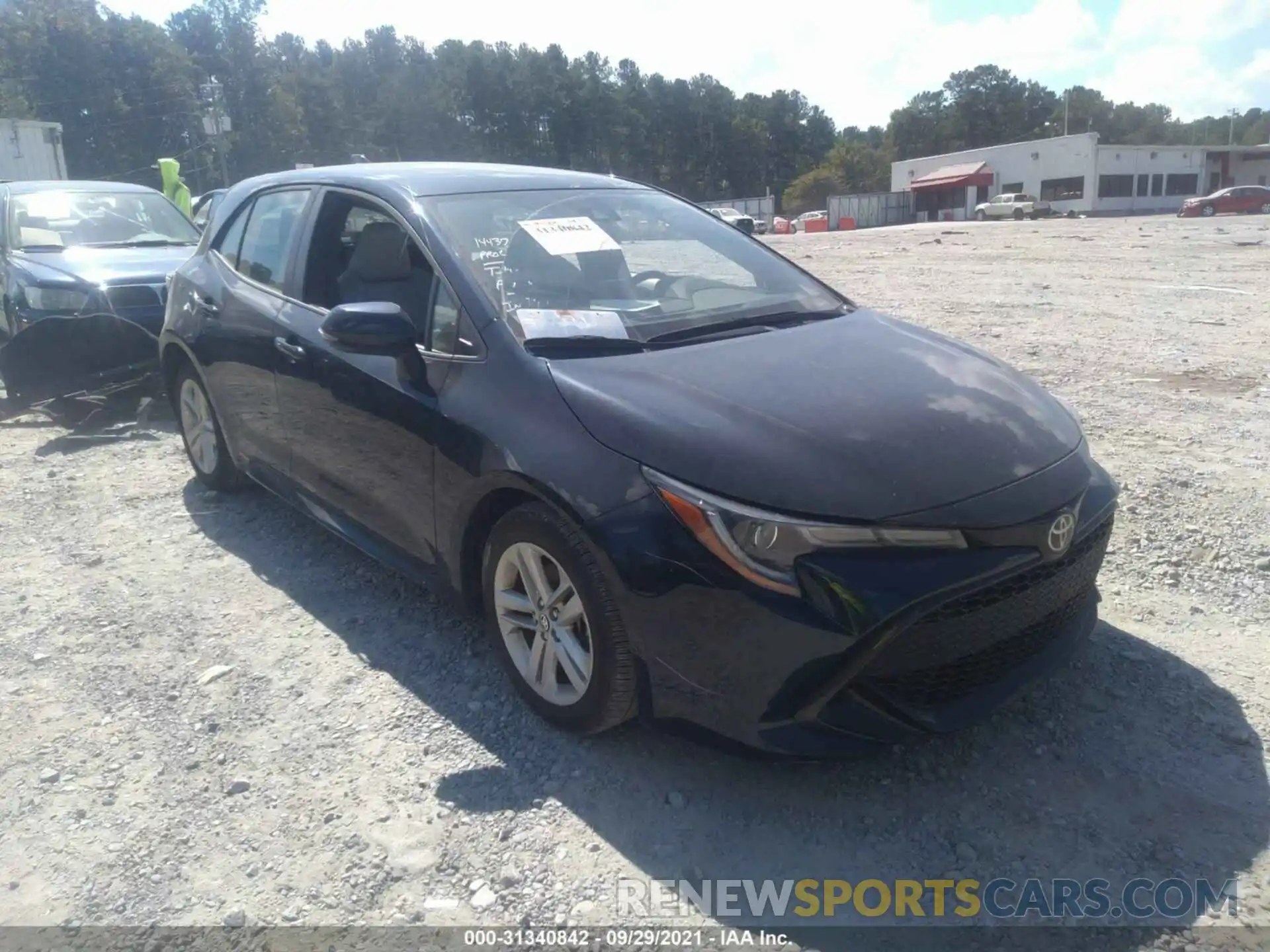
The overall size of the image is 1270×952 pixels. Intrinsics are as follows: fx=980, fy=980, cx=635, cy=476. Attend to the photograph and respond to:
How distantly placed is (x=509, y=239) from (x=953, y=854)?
243cm

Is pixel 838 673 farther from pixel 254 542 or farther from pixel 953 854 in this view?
pixel 254 542

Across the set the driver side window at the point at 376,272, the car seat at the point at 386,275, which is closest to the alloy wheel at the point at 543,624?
the driver side window at the point at 376,272

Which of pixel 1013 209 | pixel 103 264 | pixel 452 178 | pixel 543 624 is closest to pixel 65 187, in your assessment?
pixel 103 264

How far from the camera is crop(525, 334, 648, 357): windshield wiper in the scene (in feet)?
10.0

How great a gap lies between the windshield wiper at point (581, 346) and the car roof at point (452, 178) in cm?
98

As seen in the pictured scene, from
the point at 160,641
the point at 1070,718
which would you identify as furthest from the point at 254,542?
the point at 1070,718

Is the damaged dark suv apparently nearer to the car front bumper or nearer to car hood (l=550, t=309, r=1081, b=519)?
car hood (l=550, t=309, r=1081, b=519)

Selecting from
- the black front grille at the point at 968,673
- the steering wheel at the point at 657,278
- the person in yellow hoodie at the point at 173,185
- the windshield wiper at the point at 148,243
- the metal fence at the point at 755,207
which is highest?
the metal fence at the point at 755,207

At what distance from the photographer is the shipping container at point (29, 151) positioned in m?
28.6

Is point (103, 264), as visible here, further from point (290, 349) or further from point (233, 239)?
point (290, 349)

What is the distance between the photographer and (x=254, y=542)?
4.78 metres

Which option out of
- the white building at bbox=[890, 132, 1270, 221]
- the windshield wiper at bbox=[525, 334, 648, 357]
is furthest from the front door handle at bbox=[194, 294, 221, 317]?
the white building at bbox=[890, 132, 1270, 221]

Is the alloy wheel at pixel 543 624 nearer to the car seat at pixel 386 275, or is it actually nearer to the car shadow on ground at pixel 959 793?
the car shadow on ground at pixel 959 793

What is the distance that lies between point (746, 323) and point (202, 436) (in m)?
3.30
